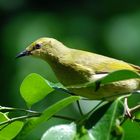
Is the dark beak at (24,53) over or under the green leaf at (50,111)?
under

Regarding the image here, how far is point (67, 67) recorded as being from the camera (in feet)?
10.9

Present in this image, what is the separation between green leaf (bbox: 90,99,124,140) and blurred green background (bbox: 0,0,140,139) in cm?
321

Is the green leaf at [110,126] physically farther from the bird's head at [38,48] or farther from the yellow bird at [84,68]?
the bird's head at [38,48]

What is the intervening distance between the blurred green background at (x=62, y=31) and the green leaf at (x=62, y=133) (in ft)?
10.5

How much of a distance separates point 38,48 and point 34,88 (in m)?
1.77

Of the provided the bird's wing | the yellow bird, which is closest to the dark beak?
the yellow bird

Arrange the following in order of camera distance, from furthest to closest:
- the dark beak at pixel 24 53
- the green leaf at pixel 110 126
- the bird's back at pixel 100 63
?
1. the dark beak at pixel 24 53
2. the bird's back at pixel 100 63
3. the green leaf at pixel 110 126

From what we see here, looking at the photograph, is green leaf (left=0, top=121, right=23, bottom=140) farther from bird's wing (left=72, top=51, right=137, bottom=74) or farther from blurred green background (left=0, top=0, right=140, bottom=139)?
blurred green background (left=0, top=0, right=140, bottom=139)

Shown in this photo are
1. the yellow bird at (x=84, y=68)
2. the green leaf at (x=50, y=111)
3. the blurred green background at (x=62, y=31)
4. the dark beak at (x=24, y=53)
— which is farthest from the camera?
the blurred green background at (x=62, y=31)

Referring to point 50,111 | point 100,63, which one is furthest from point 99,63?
point 50,111

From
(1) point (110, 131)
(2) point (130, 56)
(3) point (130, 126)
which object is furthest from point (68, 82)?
(2) point (130, 56)

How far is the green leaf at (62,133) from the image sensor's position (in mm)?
1547

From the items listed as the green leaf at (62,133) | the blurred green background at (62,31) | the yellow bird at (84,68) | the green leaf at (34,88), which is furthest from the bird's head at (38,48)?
the green leaf at (62,133)

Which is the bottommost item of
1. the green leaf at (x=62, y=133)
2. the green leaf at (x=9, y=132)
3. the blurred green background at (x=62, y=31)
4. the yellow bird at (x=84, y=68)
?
the blurred green background at (x=62, y=31)
